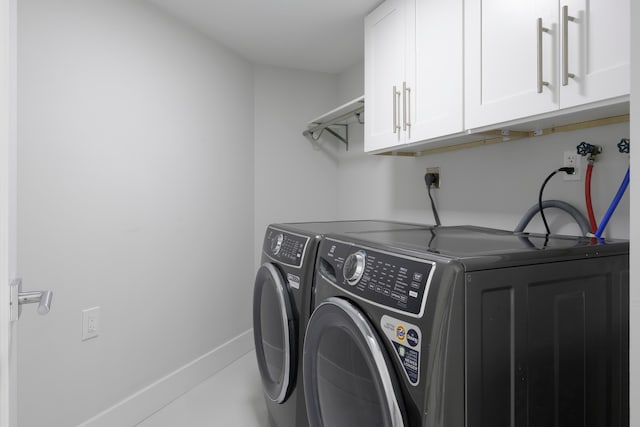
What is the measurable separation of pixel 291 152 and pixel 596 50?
2.39 m

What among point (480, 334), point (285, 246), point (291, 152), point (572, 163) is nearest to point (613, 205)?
point (572, 163)

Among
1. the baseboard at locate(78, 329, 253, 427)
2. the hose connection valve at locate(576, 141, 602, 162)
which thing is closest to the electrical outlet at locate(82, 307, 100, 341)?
the baseboard at locate(78, 329, 253, 427)

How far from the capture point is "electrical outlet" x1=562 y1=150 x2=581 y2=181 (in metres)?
1.52

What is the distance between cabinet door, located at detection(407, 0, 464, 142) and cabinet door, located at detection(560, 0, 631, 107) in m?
0.43

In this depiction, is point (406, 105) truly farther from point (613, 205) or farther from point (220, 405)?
point (220, 405)

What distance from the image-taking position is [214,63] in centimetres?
273

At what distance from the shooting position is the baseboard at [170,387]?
6.72 feet

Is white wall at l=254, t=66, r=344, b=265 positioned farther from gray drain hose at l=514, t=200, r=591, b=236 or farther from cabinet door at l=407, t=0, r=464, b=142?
gray drain hose at l=514, t=200, r=591, b=236

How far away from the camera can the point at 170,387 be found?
94.1 inches

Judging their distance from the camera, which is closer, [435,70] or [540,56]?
[540,56]

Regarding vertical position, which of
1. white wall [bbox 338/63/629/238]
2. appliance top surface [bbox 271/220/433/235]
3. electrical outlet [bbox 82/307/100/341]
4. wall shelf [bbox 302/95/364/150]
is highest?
wall shelf [bbox 302/95/364/150]

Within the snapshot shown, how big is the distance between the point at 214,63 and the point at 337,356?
7.30 ft

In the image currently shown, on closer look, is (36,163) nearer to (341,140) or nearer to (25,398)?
(25,398)

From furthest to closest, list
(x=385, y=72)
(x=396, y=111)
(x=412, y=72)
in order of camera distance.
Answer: (x=385, y=72)
(x=396, y=111)
(x=412, y=72)
